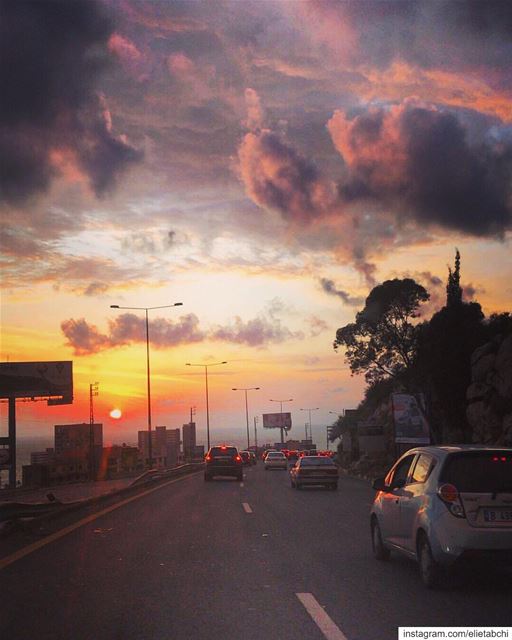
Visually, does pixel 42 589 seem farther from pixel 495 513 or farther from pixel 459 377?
pixel 459 377

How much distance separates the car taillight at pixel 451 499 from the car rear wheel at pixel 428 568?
550 millimetres

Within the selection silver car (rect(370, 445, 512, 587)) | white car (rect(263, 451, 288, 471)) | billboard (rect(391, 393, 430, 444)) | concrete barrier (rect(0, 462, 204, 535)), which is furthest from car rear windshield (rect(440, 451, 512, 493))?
white car (rect(263, 451, 288, 471))

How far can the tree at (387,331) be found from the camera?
165 feet

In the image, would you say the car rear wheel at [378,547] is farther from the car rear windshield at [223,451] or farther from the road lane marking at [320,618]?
the car rear windshield at [223,451]

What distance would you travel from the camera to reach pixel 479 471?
8859 millimetres

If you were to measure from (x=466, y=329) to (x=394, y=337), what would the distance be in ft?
16.1

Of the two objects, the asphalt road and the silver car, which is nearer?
the asphalt road

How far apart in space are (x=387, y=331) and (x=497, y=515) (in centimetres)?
4266

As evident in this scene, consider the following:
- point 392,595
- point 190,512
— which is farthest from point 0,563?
point 190,512

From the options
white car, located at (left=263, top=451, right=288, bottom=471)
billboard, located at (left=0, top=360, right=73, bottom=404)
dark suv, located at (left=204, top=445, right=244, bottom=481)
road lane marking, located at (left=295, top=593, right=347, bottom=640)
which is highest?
billboard, located at (left=0, top=360, right=73, bottom=404)

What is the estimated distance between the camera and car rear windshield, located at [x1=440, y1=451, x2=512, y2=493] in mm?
8703

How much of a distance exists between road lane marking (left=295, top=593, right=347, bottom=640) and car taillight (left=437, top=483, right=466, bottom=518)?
183 centimetres

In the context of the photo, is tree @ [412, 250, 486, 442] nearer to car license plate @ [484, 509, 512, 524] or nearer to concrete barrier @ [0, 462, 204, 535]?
concrete barrier @ [0, 462, 204, 535]

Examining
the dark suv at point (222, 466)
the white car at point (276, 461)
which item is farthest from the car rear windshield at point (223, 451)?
the white car at point (276, 461)
